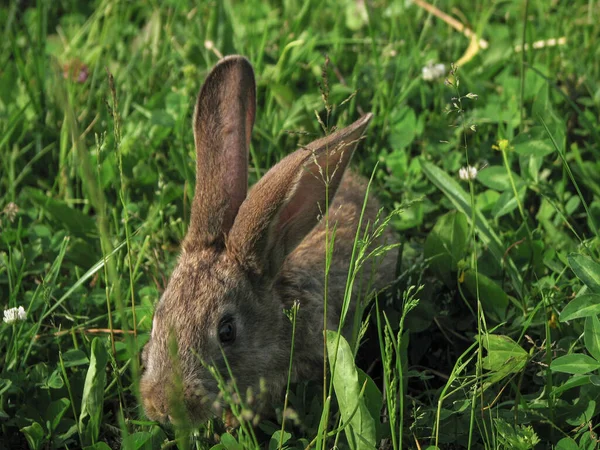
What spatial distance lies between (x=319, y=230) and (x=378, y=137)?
3.06 feet

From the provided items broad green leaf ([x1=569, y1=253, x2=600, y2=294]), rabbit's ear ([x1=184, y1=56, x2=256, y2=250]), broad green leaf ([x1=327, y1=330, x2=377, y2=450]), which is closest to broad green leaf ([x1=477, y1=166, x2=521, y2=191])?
broad green leaf ([x1=569, y1=253, x2=600, y2=294])

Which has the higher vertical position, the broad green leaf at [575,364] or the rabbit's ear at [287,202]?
the rabbit's ear at [287,202]

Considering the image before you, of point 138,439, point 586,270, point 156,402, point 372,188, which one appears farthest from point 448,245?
point 138,439

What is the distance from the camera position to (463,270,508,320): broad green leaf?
12.9 feet

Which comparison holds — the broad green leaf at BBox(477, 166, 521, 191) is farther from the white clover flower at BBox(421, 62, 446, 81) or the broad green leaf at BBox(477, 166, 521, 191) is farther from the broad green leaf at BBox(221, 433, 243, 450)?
the broad green leaf at BBox(221, 433, 243, 450)

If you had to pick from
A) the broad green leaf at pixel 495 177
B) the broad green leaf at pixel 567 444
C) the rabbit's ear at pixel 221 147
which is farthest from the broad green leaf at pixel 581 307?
the rabbit's ear at pixel 221 147

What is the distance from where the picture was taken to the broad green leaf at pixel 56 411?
11.7 feet

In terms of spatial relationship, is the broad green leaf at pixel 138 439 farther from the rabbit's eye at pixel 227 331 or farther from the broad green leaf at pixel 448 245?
the broad green leaf at pixel 448 245

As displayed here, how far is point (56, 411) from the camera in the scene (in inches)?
142

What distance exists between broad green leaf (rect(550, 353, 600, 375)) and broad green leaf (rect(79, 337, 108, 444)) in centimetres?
170

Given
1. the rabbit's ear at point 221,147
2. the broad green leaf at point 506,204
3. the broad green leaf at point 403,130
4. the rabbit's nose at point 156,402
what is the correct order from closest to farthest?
1. the rabbit's nose at point 156,402
2. the rabbit's ear at point 221,147
3. the broad green leaf at point 506,204
4. the broad green leaf at point 403,130

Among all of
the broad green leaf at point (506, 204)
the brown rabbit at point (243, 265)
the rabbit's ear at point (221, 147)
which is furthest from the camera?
the broad green leaf at point (506, 204)

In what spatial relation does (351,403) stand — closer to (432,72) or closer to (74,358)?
(74,358)

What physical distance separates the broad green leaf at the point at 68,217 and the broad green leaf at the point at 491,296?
6.30 ft
